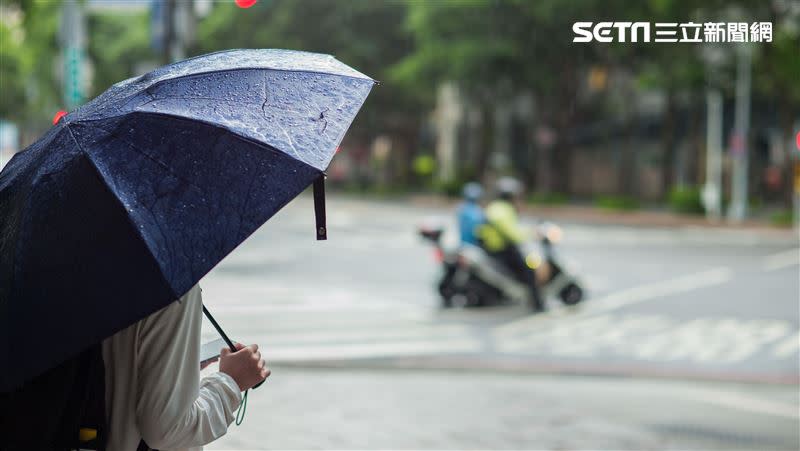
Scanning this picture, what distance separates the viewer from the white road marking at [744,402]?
816 cm

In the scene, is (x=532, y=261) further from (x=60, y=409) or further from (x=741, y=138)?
(x=741, y=138)

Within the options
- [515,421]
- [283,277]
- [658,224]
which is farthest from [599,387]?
[658,224]

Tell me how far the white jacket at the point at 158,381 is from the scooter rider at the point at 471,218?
11.3 metres

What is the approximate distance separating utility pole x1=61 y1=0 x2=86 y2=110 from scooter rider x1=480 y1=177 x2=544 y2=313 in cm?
501

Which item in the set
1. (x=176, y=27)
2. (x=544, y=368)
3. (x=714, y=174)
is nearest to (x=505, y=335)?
(x=544, y=368)

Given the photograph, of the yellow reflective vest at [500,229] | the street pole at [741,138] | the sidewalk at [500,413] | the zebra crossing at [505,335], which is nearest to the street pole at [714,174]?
the street pole at [741,138]

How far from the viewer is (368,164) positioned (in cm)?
7650

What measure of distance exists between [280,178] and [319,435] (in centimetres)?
461

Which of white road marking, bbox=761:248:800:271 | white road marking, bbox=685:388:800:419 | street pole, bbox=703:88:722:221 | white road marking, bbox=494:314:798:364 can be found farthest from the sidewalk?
street pole, bbox=703:88:722:221

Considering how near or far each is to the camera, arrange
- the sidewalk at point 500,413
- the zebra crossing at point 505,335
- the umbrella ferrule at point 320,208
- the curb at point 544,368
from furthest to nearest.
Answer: the zebra crossing at point 505,335 → the curb at point 544,368 → the sidewalk at point 500,413 → the umbrella ferrule at point 320,208

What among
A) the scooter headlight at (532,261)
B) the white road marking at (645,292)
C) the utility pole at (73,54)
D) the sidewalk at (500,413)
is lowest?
the white road marking at (645,292)

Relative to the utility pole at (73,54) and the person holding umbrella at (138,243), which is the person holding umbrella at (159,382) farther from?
the utility pole at (73,54)

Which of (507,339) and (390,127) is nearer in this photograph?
(507,339)

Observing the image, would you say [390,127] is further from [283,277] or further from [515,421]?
[515,421]
